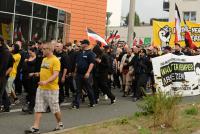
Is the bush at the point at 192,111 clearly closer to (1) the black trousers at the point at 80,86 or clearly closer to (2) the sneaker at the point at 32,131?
(1) the black trousers at the point at 80,86

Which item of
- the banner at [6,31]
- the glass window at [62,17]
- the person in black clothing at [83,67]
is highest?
the glass window at [62,17]

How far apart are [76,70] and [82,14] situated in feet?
62.3

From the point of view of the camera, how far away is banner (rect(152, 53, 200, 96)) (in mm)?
17359

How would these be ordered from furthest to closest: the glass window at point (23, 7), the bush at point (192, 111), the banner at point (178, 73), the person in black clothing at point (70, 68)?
the glass window at point (23, 7)
the banner at point (178, 73)
the person in black clothing at point (70, 68)
the bush at point (192, 111)

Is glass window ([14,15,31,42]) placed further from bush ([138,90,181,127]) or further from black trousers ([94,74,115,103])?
bush ([138,90,181,127])

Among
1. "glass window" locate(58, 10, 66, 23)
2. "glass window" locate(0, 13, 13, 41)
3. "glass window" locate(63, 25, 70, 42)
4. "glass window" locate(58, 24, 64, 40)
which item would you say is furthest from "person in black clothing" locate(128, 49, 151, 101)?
"glass window" locate(63, 25, 70, 42)

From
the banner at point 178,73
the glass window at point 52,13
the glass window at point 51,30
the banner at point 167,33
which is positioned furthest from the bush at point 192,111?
the glass window at point 52,13

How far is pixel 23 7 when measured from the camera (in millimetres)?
25344

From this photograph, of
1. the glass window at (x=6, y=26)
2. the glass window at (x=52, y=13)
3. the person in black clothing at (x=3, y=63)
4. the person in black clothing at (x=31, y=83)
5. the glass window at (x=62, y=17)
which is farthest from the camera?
the glass window at (x=62, y=17)

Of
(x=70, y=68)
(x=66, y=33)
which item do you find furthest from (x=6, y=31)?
(x=70, y=68)

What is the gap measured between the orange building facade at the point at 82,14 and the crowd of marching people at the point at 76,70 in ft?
39.2

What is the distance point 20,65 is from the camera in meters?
15.1

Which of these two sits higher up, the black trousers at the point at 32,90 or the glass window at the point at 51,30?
the glass window at the point at 51,30

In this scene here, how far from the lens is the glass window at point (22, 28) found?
24236 millimetres
